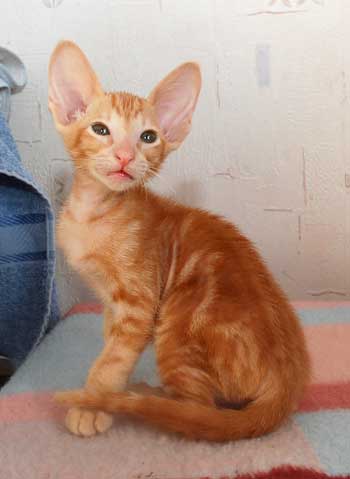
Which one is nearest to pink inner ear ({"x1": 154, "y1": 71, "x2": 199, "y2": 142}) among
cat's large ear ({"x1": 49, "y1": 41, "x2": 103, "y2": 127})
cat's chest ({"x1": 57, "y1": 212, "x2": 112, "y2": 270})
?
cat's large ear ({"x1": 49, "y1": 41, "x2": 103, "y2": 127})

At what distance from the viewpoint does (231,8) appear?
1.41m

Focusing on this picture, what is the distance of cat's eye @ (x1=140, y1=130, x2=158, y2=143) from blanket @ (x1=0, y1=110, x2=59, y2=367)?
0.26m

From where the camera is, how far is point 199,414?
0.74 meters

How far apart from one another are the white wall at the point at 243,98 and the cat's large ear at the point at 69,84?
51 centimetres

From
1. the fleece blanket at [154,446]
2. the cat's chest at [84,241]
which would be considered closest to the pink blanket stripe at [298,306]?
the fleece blanket at [154,446]

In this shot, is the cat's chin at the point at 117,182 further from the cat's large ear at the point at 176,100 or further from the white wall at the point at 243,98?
the white wall at the point at 243,98

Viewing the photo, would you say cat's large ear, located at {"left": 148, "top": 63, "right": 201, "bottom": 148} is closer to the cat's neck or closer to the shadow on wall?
the cat's neck

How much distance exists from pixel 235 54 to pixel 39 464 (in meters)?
1.08

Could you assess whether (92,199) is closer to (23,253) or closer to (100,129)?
(100,129)

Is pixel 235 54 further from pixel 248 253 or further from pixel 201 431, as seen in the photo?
pixel 201 431

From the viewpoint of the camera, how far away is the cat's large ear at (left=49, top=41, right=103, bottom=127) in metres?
0.92

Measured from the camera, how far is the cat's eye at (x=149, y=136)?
93cm

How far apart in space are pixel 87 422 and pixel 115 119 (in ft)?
1.53

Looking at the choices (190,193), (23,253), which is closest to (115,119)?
(23,253)
